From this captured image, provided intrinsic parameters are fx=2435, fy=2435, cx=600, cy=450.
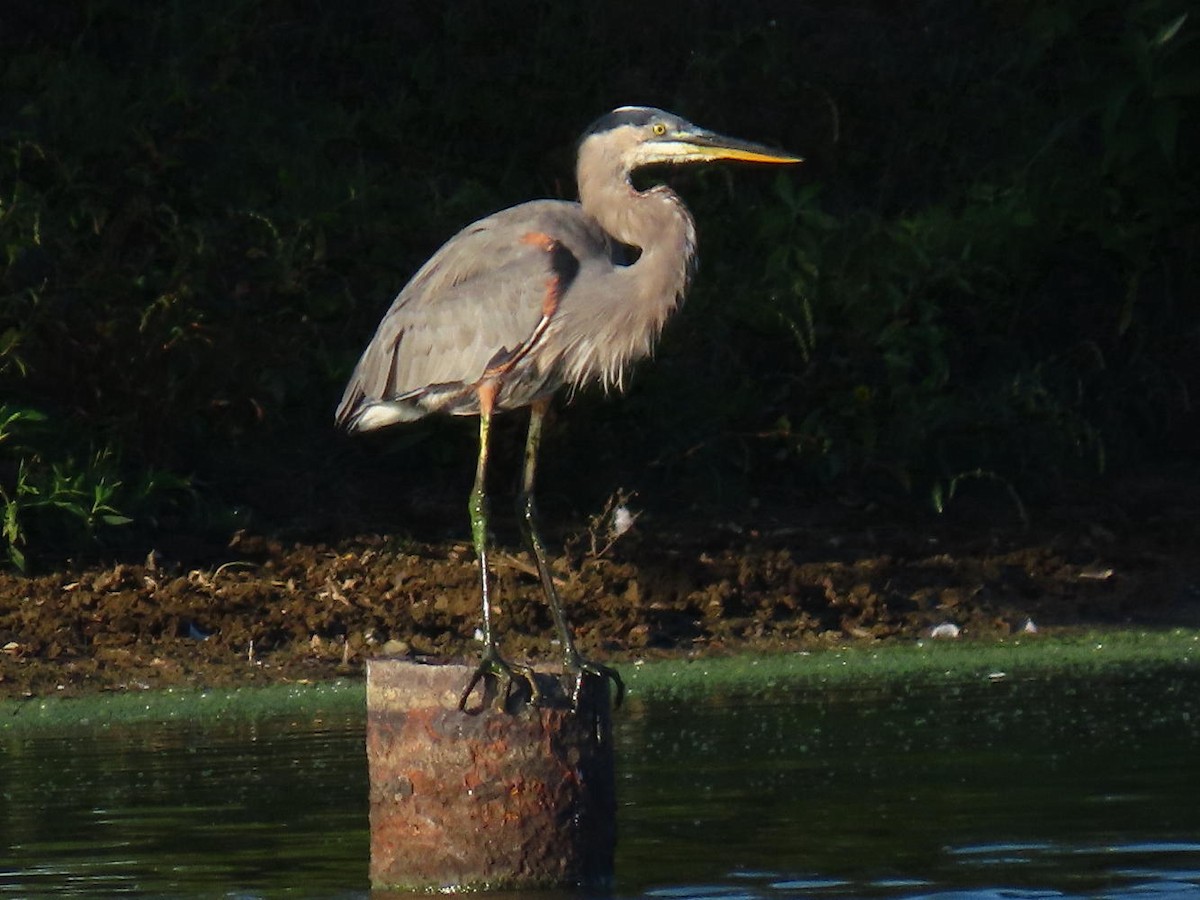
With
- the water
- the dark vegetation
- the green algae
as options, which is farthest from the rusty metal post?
the dark vegetation

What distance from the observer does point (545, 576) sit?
6809 millimetres

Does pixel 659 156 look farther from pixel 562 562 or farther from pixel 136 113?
pixel 136 113

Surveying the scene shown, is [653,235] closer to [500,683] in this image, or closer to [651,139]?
[651,139]

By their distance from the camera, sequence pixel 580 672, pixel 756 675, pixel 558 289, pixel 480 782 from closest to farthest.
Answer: pixel 480 782 → pixel 580 672 → pixel 558 289 → pixel 756 675

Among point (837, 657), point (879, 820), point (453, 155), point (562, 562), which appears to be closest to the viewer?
point (879, 820)

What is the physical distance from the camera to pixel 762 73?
13.4 meters

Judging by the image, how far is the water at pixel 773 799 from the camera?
568cm

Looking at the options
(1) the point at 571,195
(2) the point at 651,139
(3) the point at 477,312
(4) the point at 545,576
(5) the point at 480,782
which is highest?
(1) the point at 571,195

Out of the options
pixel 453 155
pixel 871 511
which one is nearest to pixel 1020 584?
pixel 871 511

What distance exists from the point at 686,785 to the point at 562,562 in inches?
120

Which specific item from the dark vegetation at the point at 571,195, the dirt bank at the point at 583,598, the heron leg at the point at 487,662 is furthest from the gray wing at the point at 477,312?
the dark vegetation at the point at 571,195

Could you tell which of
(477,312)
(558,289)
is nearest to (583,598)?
(477,312)

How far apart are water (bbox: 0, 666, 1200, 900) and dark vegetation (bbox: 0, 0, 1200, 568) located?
8.21 feet

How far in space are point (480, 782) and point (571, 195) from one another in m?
7.70
